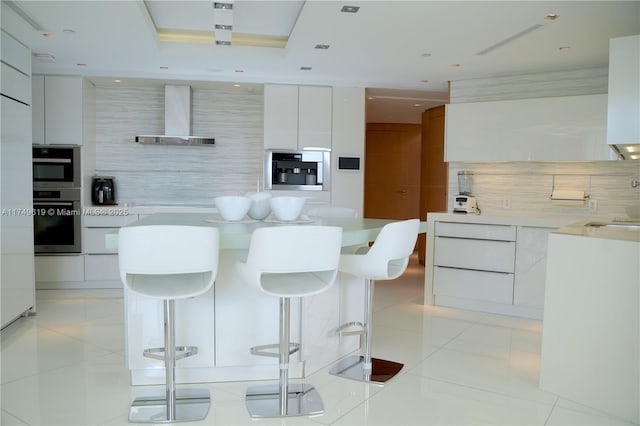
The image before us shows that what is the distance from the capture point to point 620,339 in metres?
2.60

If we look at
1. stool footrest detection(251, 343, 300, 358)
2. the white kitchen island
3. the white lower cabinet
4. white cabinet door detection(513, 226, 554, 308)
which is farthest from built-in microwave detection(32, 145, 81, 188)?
white cabinet door detection(513, 226, 554, 308)

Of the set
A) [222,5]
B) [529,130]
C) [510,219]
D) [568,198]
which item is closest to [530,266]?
[510,219]

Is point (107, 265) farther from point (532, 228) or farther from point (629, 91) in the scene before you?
point (629, 91)

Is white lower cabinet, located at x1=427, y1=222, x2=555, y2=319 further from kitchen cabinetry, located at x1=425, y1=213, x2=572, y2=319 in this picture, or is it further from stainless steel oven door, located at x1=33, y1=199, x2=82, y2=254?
stainless steel oven door, located at x1=33, y1=199, x2=82, y2=254

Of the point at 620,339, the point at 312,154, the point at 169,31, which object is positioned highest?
the point at 169,31

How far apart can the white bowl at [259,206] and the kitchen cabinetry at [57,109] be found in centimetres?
326

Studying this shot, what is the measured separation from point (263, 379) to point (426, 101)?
4.92 meters

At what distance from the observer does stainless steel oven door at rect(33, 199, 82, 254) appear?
5324 millimetres

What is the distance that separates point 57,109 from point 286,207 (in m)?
3.68

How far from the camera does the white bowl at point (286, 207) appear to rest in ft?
9.94

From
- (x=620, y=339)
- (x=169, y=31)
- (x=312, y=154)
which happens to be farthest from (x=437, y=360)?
(x=169, y=31)

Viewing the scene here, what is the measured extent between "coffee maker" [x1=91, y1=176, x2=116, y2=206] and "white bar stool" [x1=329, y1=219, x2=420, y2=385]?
12.1ft

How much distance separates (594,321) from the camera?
8.85 feet

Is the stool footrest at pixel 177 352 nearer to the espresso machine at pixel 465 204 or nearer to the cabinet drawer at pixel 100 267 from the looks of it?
the cabinet drawer at pixel 100 267
